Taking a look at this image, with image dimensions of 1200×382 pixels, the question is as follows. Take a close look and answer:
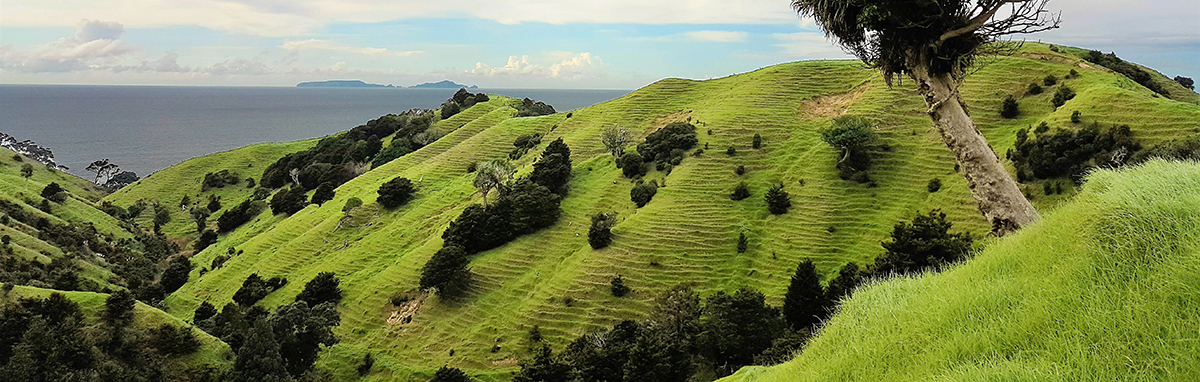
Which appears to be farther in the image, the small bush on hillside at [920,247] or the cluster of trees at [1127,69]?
the cluster of trees at [1127,69]

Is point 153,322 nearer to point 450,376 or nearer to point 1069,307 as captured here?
point 450,376

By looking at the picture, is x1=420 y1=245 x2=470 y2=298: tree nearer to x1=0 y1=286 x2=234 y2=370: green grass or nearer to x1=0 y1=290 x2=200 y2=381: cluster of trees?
x1=0 y1=286 x2=234 y2=370: green grass

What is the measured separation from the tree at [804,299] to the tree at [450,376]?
59.0 feet

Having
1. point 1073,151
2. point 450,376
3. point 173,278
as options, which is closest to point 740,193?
point 1073,151

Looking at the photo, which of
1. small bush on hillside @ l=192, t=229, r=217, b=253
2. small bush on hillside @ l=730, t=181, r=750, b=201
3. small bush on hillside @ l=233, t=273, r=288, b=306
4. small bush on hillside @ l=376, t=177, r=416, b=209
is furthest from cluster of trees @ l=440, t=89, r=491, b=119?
small bush on hillside @ l=730, t=181, r=750, b=201

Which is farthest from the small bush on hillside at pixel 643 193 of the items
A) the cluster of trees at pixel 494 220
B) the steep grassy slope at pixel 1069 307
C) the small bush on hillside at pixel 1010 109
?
the steep grassy slope at pixel 1069 307

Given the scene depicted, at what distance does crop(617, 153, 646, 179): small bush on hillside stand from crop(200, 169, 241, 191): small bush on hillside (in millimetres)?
85963

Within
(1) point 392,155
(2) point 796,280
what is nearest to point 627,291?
(2) point 796,280

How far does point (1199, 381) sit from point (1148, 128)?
43012 millimetres

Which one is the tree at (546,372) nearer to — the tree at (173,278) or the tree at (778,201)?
the tree at (778,201)

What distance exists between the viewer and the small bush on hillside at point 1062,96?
44.2 metres

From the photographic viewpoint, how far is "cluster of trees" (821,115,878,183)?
46062mm

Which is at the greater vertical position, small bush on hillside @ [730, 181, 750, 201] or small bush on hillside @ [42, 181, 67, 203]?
small bush on hillside @ [730, 181, 750, 201]

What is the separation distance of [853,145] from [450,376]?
32890mm
